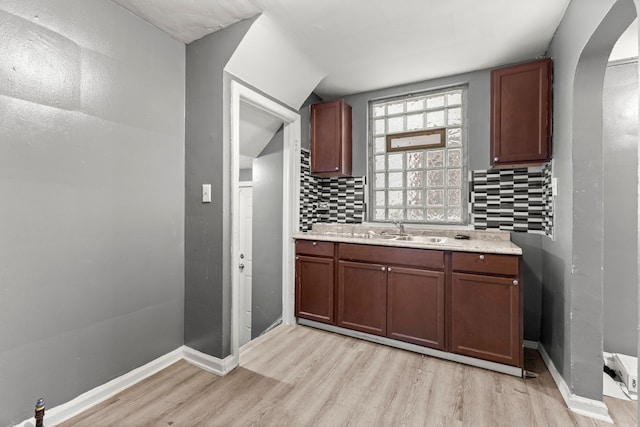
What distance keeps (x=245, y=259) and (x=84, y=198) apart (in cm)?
207

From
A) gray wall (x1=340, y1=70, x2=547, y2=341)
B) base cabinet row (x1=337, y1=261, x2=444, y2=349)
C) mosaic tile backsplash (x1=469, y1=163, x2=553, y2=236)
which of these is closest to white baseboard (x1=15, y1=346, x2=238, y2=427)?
base cabinet row (x1=337, y1=261, x2=444, y2=349)

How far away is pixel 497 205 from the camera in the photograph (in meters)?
2.60

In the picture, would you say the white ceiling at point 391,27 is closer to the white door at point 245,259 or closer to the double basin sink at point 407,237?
the double basin sink at point 407,237

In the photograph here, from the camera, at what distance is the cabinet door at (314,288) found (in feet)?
8.82

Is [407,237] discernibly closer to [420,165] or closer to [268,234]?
[420,165]

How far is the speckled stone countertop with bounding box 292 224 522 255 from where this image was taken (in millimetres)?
2113

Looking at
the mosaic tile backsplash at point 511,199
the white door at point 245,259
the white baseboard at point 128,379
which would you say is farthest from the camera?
the white door at point 245,259

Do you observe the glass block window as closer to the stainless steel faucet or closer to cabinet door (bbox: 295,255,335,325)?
the stainless steel faucet

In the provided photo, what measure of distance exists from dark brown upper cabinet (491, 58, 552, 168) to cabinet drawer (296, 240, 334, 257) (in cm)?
159

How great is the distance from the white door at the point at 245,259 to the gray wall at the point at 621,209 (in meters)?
3.35

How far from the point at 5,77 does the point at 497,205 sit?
3411 mm

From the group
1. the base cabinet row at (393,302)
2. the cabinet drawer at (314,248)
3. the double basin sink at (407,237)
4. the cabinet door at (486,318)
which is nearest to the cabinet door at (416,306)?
the base cabinet row at (393,302)

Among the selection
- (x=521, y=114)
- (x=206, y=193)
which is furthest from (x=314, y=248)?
(x=521, y=114)

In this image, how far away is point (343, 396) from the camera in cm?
177
